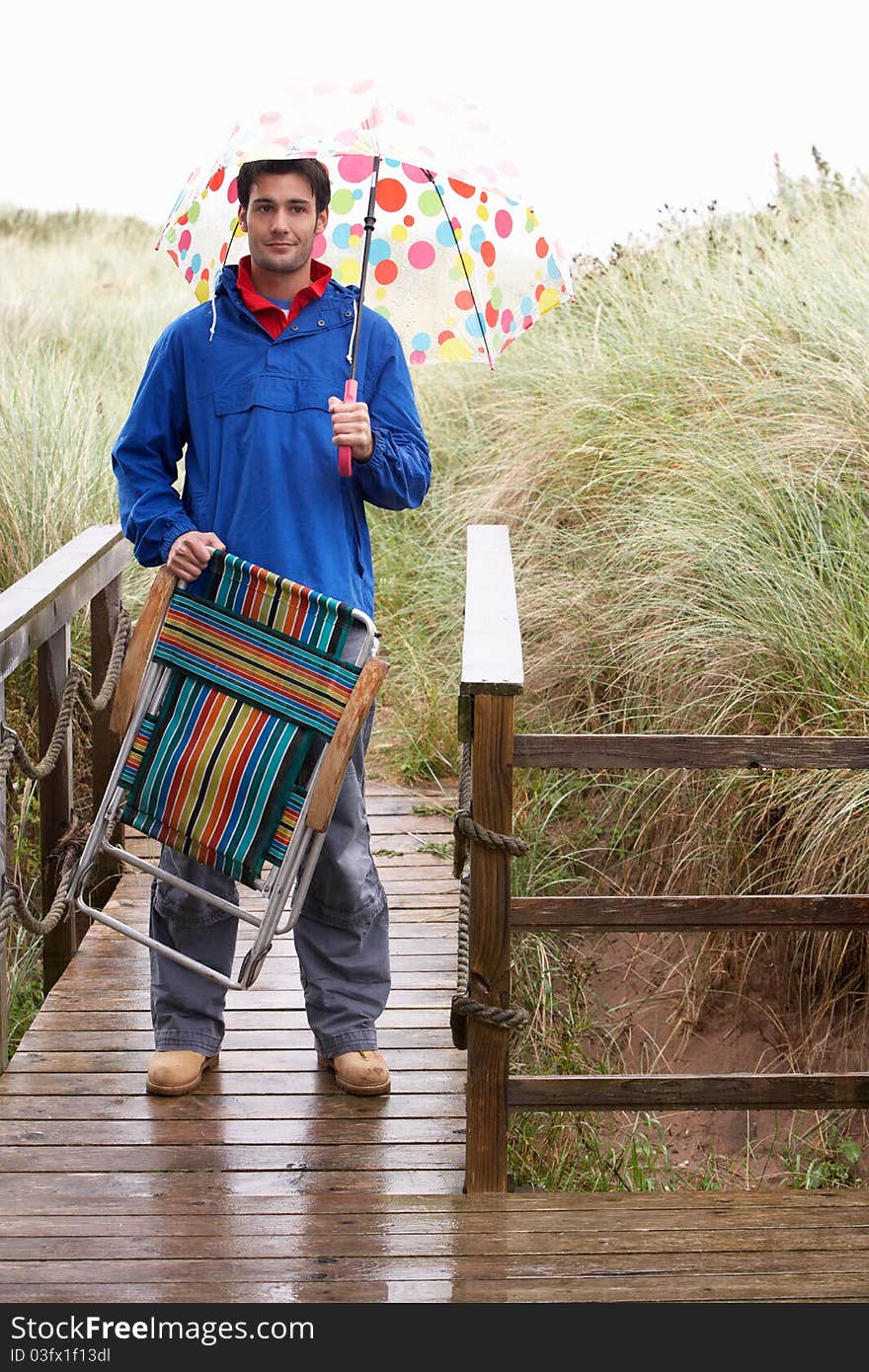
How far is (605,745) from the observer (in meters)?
3.08

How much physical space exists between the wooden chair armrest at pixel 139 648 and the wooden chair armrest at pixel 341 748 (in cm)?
44

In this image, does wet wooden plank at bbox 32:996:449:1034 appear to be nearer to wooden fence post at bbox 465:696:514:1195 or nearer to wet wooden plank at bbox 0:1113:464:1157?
wet wooden plank at bbox 0:1113:464:1157

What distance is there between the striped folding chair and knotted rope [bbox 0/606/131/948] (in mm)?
229

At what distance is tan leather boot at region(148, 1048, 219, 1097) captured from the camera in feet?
11.4

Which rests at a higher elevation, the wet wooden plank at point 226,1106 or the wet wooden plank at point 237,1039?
the wet wooden plank at point 226,1106

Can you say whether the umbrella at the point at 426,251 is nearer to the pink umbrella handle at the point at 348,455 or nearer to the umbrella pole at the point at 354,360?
the umbrella pole at the point at 354,360

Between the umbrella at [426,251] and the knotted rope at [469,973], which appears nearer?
the knotted rope at [469,973]

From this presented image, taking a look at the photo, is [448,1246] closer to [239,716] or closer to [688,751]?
[688,751]

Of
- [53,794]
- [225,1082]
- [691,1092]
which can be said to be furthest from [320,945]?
[53,794]

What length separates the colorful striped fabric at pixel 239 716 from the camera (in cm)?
322

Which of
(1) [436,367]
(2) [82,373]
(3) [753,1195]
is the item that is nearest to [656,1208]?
(3) [753,1195]

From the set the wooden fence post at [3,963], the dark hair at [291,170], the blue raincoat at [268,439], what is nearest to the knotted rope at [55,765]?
the wooden fence post at [3,963]
